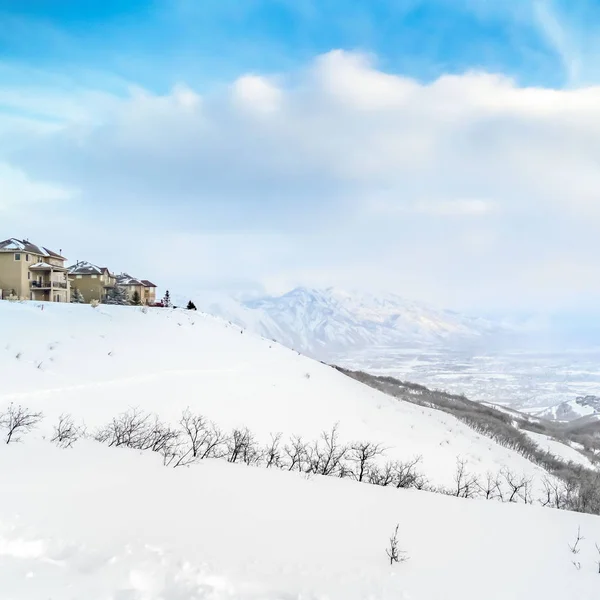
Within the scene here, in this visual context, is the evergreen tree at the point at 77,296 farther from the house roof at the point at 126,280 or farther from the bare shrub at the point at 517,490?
the bare shrub at the point at 517,490

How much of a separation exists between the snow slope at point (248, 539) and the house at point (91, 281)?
121 ft

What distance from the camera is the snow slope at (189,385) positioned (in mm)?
20089

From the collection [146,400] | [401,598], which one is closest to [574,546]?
[401,598]

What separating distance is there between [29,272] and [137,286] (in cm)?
1371

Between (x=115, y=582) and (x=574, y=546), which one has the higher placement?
(x=115, y=582)

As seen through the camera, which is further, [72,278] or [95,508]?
[72,278]

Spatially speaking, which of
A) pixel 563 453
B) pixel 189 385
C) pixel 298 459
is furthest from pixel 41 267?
pixel 563 453

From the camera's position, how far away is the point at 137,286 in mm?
48844

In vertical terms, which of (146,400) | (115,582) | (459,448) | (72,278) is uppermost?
(72,278)

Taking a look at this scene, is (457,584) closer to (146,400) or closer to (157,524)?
(157,524)

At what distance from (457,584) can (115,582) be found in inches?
197

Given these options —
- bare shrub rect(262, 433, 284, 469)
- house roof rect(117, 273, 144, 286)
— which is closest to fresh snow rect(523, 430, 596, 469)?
bare shrub rect(262, 433, 284, 469)

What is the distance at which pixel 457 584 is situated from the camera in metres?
6.36

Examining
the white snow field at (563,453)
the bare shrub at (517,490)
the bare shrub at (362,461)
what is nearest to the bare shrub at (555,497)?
the bare shrub at (517,490)
